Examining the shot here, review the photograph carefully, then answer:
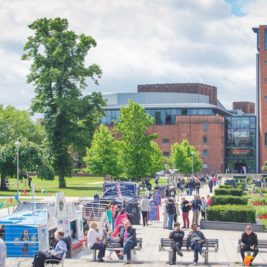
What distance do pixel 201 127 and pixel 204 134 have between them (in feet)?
4.51

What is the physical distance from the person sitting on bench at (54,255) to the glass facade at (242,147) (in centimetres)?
11261

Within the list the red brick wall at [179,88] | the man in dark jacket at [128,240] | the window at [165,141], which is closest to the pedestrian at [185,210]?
the man in dark jacket at [128,240]

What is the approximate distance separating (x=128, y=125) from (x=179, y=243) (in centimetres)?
4382

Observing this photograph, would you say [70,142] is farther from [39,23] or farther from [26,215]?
[26,215]

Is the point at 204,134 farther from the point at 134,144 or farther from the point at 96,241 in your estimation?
the point at 96,241

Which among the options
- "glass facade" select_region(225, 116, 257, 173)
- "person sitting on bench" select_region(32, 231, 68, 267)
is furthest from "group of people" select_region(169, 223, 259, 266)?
"glass facade" select_region(225, 116, 257, 173)

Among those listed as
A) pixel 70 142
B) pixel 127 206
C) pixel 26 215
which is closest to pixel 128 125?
pixel 70 142

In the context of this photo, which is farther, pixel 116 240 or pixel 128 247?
pixel 116 240

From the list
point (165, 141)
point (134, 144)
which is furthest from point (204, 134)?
point (134, 144)

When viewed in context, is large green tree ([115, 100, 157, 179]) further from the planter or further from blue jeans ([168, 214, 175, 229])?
the planter

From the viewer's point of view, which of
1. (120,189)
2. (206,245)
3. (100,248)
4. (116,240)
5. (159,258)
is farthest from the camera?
(120,189)

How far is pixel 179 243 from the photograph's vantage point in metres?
21.9

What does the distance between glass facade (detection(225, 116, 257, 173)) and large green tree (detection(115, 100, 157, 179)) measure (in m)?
67.2

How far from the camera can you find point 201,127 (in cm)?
12525
